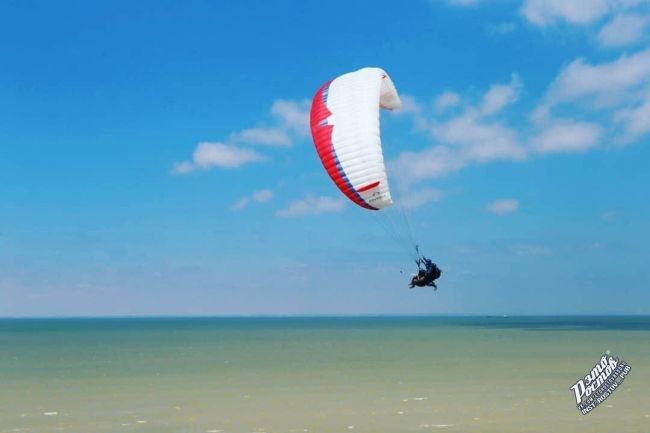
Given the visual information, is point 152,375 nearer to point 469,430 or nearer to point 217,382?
point 217,382

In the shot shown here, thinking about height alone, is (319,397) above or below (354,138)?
below

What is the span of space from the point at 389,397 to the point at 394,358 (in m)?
16.9

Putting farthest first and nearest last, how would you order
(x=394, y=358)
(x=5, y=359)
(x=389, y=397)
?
(x=5, y=359)
(x=394, y=358)
(x=389, y=397)

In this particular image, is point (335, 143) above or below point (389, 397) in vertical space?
above

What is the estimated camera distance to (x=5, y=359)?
43344mm

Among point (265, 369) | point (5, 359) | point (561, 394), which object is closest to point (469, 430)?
point (561, 394)

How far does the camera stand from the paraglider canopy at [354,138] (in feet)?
55.5

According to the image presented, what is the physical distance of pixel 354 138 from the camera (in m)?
17.0

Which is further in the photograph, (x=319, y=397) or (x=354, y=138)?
(x=319, y=397)

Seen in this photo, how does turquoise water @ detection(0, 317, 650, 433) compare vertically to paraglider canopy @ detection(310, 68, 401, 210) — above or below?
below

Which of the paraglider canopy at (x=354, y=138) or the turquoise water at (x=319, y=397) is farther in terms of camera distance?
the turquoise water at (x=319, y=397)

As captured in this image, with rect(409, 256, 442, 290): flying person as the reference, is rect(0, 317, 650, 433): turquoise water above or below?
below

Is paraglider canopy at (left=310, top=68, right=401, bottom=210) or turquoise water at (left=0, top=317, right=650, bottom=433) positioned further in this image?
turquoise water at (left=0, top=317, right=650, bottom=433)

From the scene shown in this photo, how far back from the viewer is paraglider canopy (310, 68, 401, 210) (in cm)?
1692
